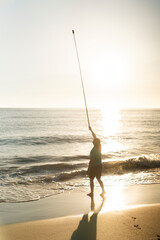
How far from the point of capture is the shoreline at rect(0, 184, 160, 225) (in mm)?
5852

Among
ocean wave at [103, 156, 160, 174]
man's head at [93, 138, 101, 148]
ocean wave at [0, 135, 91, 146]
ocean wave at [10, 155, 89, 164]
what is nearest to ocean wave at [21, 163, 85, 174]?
ocean wave at [103, 156, 160, 174]

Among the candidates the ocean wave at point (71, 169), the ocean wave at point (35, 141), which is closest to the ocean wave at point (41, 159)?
the ocean wave at point (71, 169)

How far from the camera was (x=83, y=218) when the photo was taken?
5.42m

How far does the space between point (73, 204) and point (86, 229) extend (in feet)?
6.77

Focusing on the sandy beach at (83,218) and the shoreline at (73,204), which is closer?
the sandy beach at (83,218)

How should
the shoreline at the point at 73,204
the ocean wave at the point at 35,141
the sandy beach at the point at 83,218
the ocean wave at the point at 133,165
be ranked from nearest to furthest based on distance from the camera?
the sandy beach at the point at 83,218 → the shoreline at the point at 73,204 → the ocean wave at the point at 133,165 → the ocean wave at the point at 35,141

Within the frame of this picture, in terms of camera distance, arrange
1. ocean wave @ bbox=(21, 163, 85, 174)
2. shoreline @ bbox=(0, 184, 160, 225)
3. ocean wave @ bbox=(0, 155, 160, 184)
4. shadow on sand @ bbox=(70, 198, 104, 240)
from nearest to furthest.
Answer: shadow on sand @ bbox=(70, 198, 104, 240), shoreline @ bbox=(0, 184, 160, 225), ocean wave @ bbox=(0, 155, 160, 184), ocean wave @ bbox=(21, 163, 85, 174)

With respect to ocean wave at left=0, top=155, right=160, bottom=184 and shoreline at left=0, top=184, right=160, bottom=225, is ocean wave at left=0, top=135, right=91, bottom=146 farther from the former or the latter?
shoreline at left=0, top=184, right=160, bottom=225

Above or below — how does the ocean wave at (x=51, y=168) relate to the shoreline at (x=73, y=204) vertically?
below

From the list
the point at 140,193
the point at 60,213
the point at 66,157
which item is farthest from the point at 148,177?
the point at 66,157

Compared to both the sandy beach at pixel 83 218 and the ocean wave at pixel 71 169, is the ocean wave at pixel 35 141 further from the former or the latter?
the sandy beach at pixel 83 218

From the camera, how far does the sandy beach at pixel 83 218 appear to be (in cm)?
453

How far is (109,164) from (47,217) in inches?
364

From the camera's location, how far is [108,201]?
6.81m
